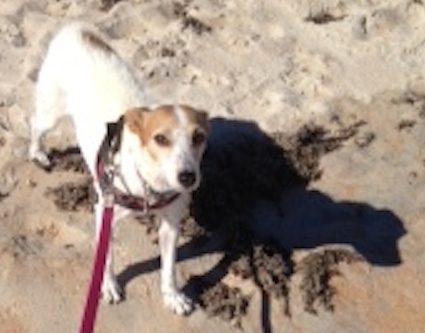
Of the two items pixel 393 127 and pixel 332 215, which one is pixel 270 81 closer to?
pixel 393 127

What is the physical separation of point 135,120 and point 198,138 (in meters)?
0.29

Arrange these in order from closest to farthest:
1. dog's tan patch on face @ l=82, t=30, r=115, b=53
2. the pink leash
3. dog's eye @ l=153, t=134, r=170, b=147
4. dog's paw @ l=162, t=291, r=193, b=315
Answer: the pink leash
dog's eye @ l=153, t=134, r=170, b=147
dog's paw @ l=162, t=291, r=193, b=315
dog's tan patch on face @ l=82, t=30, r=115, b=53

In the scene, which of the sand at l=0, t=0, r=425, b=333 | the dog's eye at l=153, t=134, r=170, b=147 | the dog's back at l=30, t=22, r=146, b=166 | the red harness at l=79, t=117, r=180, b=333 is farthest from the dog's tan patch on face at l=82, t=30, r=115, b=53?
the dog's eye at l=153, t=134, r=170, b=147

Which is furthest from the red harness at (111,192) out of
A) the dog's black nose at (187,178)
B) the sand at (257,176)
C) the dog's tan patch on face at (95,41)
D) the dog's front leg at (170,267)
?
the dog's tan patch on face at (95,41)

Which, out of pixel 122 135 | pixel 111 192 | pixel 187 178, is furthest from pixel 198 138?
pixel 111 192

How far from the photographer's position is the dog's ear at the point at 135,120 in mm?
4133

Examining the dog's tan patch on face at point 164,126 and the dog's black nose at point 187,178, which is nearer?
the dog's black nose at point 187,178

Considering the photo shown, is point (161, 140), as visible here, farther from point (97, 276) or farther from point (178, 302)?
point (178, 302)

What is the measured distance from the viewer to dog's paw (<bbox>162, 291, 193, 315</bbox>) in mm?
4758

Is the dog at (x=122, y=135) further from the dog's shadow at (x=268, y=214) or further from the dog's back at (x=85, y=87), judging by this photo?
the dog's shadow at (x=268, y=214)

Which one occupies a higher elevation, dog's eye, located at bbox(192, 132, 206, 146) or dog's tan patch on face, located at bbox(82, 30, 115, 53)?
dog's eye, located at bbox(192, 132, 206, 146)

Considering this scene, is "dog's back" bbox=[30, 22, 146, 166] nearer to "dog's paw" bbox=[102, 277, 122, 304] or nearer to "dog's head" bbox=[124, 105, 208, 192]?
"dog's head" bbox=[124, 105, 208, 192]

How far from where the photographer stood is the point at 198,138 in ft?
13.4

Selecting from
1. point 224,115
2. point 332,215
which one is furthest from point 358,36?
point 332,215
